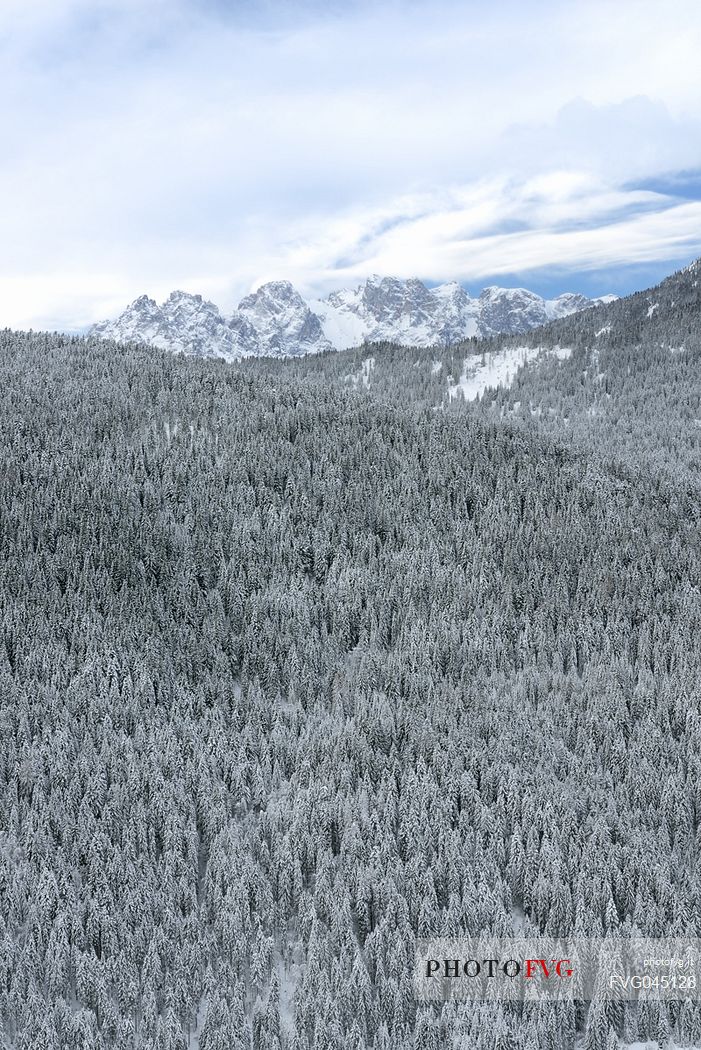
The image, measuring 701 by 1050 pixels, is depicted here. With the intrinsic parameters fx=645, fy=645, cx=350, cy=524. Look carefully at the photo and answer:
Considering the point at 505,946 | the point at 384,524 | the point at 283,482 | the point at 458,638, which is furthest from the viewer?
the point at 283,482

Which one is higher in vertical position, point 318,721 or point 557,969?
point 318,721

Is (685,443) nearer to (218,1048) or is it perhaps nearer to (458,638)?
(458,638)

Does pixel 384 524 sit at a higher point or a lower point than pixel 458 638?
higher

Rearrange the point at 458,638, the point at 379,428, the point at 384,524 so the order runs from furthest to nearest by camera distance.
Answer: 1. the point at 379,428
2. the point at 384,524
3. the point at 458,638

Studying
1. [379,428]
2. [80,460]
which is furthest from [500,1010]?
[379,428]

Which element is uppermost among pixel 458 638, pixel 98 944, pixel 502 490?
pixel 502 490
